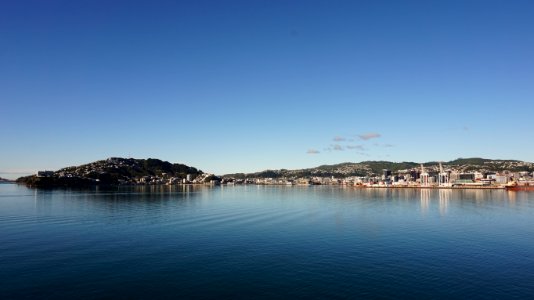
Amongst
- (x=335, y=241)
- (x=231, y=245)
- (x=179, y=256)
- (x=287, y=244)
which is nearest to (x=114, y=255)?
(x=179, y=256)

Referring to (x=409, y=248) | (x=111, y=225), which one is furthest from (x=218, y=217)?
(x=409, y=248)

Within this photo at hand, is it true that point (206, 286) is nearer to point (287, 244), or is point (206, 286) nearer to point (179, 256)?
point (179, 256)

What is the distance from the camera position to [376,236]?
50750 millimetres

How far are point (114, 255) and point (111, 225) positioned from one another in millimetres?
23093

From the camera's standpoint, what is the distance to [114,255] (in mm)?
37344

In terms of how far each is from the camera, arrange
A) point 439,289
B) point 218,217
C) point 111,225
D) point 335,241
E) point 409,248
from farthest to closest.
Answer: point 218,217, point 111,225, point 335,241, point 409,248, point 439,289

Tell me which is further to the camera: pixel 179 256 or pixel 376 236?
pixel 376 236

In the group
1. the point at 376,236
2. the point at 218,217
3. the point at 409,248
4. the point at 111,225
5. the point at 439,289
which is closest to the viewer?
the point at 439,289

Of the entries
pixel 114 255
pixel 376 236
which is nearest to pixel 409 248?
pixel 376 236

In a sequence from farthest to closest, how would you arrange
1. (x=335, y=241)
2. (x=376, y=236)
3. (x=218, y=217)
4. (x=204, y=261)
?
(x=218, y=217)
(x=376, y=236)
(x=335, y=241)
(x=204, y=261)

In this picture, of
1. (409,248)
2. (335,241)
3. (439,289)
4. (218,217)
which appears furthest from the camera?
(218,217)

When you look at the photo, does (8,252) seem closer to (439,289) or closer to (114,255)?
(114,255)

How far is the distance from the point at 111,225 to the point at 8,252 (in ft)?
69.3

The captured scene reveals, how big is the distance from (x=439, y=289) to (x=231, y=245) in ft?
77.7
